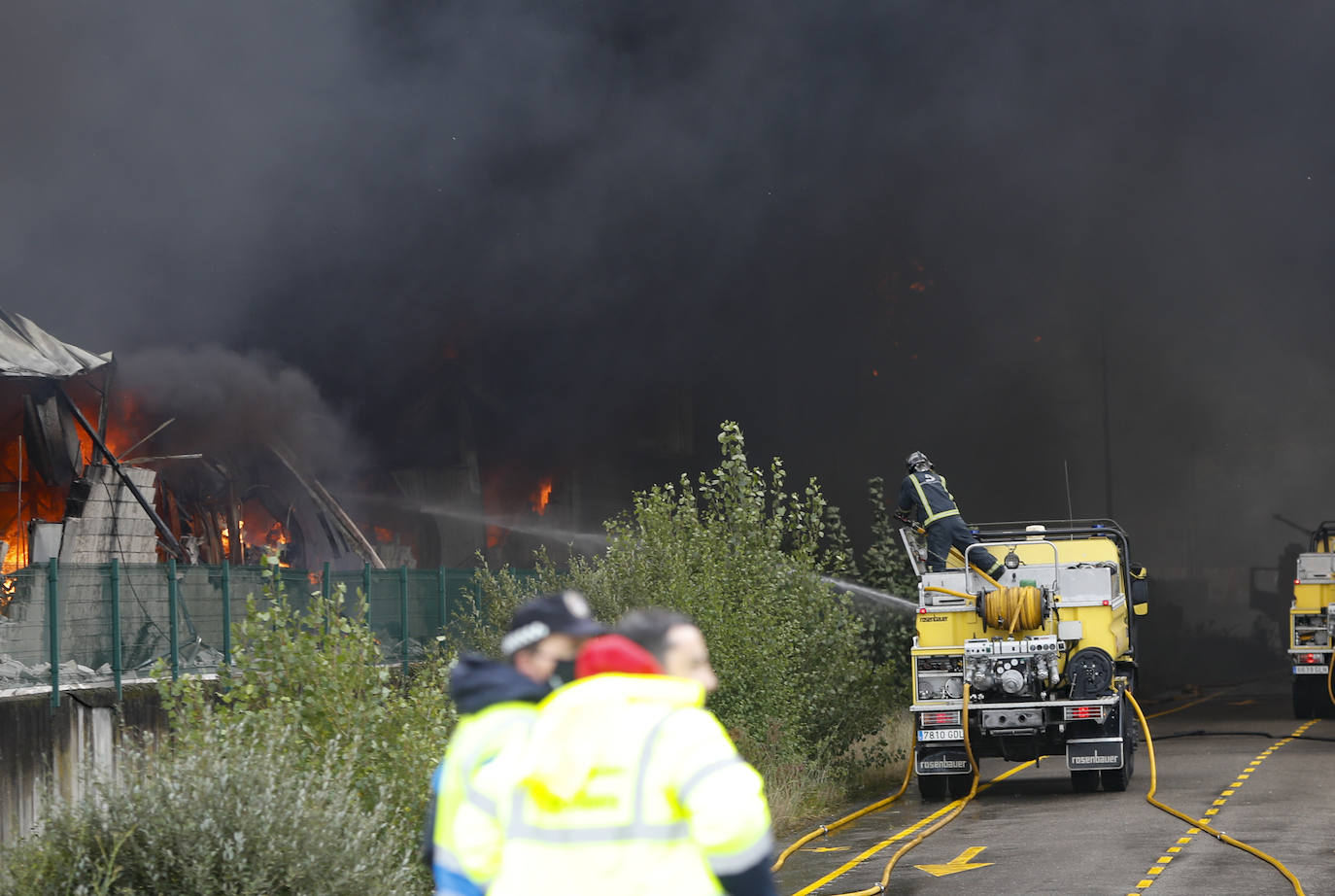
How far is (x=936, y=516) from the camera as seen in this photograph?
52.5 feet

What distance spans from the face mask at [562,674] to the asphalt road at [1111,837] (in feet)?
21.8

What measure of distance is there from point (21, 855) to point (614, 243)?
32808mm

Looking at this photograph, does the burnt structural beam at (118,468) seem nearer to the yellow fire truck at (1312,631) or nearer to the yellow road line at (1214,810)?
the yellow road line at (1214,810)

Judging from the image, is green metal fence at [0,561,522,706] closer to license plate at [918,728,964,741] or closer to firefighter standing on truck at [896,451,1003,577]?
license plate at [918,728,964,741]

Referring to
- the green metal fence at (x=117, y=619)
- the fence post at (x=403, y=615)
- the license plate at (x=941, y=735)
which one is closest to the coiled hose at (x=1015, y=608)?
the license plate at (x=941, y=735)

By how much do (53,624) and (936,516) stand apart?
8.78m

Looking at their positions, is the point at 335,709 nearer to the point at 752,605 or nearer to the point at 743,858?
the point at 743,858

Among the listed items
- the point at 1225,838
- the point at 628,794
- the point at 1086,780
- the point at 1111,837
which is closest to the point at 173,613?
the point at 1111,837

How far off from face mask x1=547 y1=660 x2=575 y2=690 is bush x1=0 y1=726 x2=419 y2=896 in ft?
11.0

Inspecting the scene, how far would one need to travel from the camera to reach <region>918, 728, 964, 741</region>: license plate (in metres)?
15.0

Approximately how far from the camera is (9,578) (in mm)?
12477

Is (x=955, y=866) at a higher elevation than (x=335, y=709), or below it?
below

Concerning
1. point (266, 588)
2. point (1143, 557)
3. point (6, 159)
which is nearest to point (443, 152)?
point (6, 159)

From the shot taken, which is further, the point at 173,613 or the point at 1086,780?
the point at 1086,780
